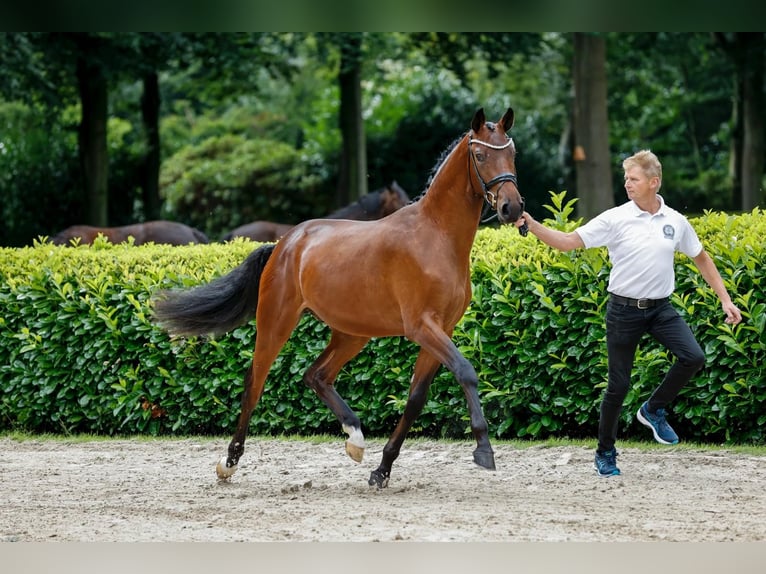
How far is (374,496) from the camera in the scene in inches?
256

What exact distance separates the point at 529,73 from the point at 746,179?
12561 millimetres

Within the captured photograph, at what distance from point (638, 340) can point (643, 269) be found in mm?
461

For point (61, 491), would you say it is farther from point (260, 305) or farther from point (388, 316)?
point (388, 316)

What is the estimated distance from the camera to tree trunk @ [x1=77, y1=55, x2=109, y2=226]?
68.8 feet

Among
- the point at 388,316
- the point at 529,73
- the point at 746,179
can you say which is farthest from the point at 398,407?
the point at 529,73

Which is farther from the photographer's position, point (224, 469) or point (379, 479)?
point (224, 469)

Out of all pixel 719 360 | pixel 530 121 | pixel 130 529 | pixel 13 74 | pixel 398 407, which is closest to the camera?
pixel 130 529

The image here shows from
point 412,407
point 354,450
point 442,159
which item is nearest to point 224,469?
point 354,450

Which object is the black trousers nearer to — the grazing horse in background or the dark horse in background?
the dark horse in background

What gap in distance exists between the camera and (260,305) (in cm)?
725

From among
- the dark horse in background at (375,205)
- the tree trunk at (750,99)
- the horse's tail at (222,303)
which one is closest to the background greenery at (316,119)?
the tree trunk at (750,99)

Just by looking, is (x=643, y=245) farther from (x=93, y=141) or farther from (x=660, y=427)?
(x=93, y=141)

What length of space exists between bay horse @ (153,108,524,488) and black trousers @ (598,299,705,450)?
906mm

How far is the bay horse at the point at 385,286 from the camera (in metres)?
6.18
